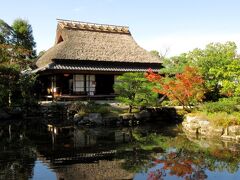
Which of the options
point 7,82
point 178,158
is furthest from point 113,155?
point 7,82

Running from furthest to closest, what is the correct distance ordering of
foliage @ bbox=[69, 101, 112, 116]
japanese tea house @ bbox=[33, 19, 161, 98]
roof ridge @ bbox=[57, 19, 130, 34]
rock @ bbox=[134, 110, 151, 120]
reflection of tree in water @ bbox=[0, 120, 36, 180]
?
1. roof ridge @ bbox=[57, 19, 130, 34]
2. japanese tea house @ bbox=[33, 19, 161, 98]
3. rock @ bbox=[134, 110, 151, 120]
4. foliage @ bbox=[69, 101, 112, 116]
5. reflection of tree in water @ bbox=[0, 120, 36, 180]

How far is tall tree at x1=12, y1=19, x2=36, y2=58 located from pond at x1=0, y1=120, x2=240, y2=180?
2881 cm

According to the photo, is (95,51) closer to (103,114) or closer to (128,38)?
(128,38)

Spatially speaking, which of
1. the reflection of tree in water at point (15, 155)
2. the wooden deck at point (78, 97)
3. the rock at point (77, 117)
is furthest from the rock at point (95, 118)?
the wooden deck at point (78, 97)

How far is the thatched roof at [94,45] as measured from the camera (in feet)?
95.9

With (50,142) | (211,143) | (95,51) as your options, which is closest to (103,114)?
(50,142)

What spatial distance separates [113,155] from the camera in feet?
40.9

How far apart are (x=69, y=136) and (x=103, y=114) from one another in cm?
509

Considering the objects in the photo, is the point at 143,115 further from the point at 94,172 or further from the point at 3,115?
the point at 94,172

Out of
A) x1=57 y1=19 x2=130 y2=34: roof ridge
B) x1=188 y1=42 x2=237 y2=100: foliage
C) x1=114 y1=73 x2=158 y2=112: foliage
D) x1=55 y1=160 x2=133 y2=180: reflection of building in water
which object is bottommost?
x1=55 y1=160 x2=133 y2=180: reflection of building in water

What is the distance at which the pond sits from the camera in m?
10.0

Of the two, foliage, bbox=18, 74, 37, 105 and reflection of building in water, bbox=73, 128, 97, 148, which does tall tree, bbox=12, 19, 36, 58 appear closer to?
foliage, bbox=18, 74, 37, 105

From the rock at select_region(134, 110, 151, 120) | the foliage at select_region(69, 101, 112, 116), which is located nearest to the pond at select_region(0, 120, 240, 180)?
the foliage at select_region(69, 101, 112, 116)

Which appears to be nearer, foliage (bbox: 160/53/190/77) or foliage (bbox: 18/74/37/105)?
foliage (bbox: 18/74/37/105)
